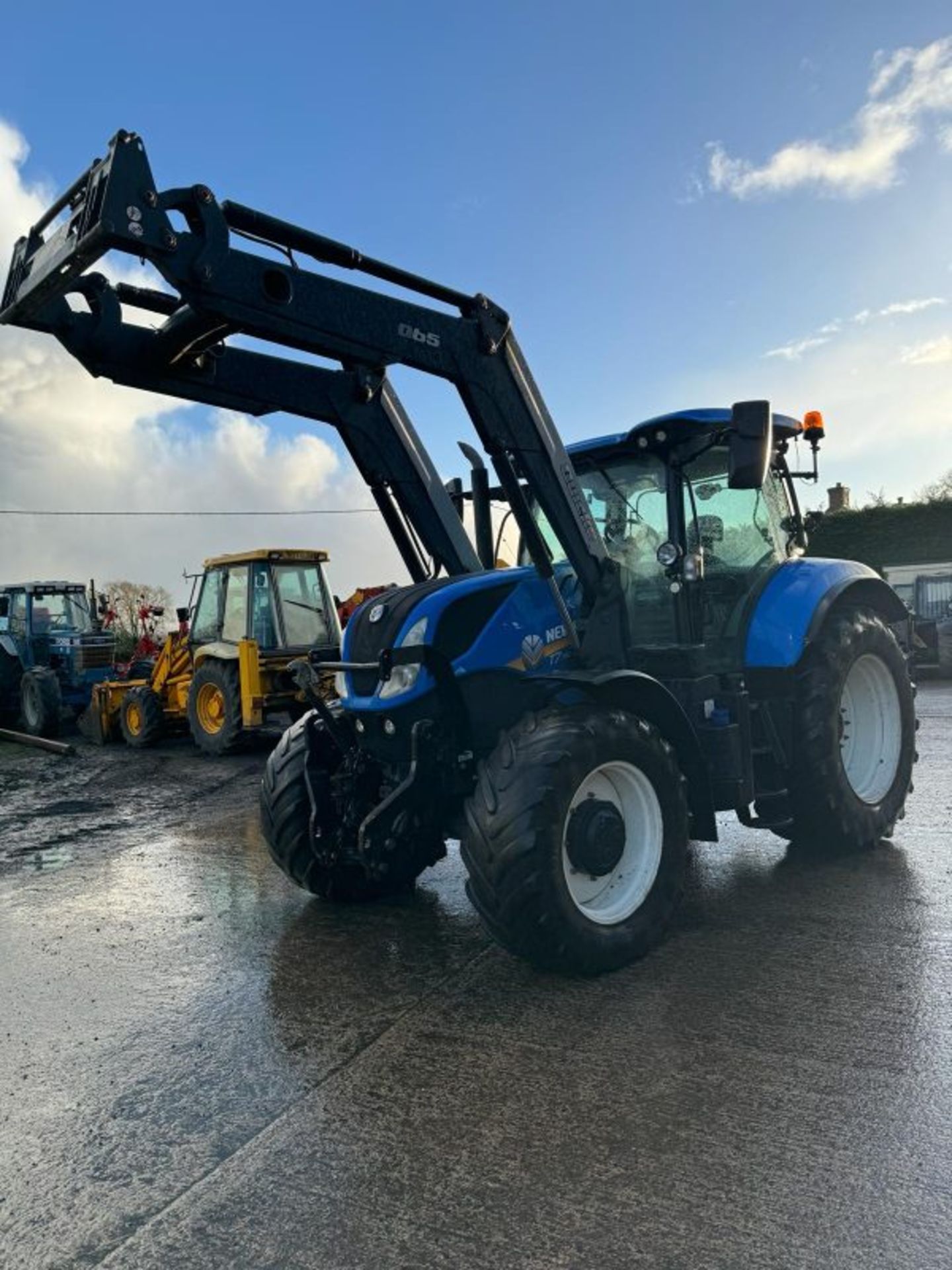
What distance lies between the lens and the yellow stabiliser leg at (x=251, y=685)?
11250 millimetres

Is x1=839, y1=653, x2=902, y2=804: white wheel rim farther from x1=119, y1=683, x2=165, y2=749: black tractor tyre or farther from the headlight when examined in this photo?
x1=119, y1=683, x2=165, y2=749: black tractor tyre

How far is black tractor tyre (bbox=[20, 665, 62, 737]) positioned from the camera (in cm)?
1533

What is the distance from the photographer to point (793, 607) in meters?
5.22

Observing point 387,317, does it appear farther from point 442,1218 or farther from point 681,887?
point 442,1218

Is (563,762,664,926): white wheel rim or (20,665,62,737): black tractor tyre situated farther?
(20,665,62,737): black tractor tyre

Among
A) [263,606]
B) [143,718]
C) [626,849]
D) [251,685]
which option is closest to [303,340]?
[626,849]

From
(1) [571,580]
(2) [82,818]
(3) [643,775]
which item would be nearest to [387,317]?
(1) [571,580]

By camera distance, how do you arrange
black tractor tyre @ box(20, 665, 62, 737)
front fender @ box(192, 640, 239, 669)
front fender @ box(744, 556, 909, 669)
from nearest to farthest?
1. front fender @ box(744, 556, 909, 669)
2. front fender @ box(192, 640, 239, 669)
3. black tractor tyre @ box(20, 665, 62, 737)

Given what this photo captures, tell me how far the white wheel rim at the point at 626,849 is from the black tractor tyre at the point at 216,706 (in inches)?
317

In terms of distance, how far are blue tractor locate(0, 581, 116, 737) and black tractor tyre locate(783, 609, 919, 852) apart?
13.1 metres

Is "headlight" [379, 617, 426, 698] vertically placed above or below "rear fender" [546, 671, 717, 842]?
above

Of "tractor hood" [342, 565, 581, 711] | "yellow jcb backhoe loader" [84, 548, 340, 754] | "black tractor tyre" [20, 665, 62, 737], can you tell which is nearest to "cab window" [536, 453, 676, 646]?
"tractor hood" [342, 565, 581, 711]

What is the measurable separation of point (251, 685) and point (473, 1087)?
866 centimetres

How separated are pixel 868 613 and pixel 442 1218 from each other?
177 inches
